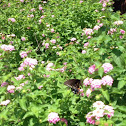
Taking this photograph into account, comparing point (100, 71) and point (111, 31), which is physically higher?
point (111, 31)

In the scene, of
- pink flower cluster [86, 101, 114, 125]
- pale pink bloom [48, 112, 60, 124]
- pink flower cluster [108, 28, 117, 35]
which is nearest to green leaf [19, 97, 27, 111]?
pale pink bloom [48, 112, 60, 124]

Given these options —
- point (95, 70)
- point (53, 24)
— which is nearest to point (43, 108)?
point (95, 70)

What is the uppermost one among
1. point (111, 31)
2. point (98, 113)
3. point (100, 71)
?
point (111, 31)

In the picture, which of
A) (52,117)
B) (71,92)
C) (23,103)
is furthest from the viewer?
(71,92)

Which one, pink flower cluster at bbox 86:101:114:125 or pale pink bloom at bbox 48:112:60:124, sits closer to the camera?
pink flower cluster at bbox 86:101:114:125

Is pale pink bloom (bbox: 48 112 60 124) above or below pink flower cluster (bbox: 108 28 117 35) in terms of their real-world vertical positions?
below

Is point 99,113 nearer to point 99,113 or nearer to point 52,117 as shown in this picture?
point 99,113

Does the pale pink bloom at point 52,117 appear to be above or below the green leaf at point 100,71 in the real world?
below

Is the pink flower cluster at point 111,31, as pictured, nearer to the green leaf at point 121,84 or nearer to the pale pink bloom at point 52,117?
the green leaf at point 121,84

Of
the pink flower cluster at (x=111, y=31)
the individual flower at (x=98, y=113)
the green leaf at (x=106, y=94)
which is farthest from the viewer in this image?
the pink flower cluster at (x=111, y=31)

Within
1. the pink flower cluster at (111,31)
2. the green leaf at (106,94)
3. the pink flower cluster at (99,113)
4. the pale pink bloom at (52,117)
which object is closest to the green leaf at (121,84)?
the green leaf at (106,94)

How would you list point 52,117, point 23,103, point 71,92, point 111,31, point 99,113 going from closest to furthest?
1. point 99,113
2. point 52,117
3. point 23,103
4. point 71,92
5. point 111,31

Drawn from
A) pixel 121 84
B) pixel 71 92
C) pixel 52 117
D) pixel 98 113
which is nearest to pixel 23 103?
pixel 52 117

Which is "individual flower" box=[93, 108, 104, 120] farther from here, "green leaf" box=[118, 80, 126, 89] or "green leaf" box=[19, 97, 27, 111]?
"green leaf" box=[19, 97, 27, 111]
